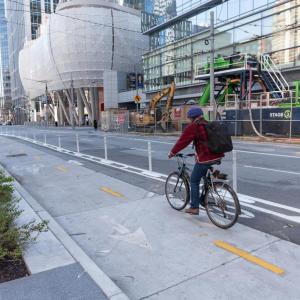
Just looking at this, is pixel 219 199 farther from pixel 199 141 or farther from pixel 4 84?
pixel 4 84

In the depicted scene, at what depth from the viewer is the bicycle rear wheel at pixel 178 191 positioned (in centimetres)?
612

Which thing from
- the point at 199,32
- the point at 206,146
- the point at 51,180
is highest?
the point at 199,32

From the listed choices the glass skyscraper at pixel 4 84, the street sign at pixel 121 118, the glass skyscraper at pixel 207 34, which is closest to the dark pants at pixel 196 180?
the glass skyscraper at pixel 207 34

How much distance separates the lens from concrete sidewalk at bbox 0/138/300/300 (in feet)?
11.5

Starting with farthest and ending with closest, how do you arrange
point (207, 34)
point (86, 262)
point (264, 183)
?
point (207, 34) → point (264, 183) → point (86, 262)

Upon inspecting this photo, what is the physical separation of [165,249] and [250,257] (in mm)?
1074

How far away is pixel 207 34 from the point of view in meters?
39.4

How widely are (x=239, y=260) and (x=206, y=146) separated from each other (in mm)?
1802

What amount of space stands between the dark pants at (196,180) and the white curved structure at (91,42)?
75.0 m

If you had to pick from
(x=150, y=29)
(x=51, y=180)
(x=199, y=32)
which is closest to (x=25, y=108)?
(x=150, y=29)

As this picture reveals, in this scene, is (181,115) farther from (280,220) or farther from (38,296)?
(38,296)

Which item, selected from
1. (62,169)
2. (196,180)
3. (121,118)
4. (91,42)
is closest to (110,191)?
(196,180)

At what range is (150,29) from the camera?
163ft

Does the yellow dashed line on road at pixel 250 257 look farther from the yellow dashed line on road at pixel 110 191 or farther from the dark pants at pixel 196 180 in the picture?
the yellow dashed line on road at pixel 110 191
